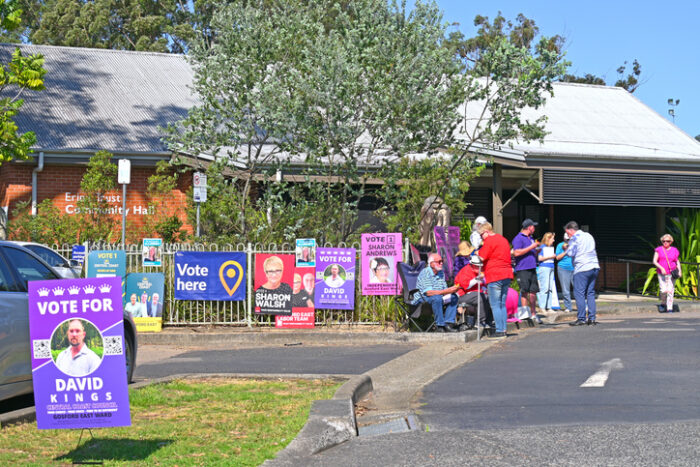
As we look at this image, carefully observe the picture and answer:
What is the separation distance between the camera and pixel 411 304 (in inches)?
563

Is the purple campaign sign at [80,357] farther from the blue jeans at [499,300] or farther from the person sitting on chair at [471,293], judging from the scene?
the person sitting on chair at [471,293]

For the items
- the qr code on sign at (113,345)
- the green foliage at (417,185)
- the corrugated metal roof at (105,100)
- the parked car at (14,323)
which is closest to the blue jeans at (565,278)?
the green foliage at (417,185)

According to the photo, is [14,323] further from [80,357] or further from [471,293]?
[471,293]

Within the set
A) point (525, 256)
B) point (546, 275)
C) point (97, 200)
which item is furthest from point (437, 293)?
point (97, 200)

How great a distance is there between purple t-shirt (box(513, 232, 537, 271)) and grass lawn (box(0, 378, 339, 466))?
7270 mm

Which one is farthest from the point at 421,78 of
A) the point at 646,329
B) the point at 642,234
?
the point at 642,234

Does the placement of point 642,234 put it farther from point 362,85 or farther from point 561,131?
point 362,85

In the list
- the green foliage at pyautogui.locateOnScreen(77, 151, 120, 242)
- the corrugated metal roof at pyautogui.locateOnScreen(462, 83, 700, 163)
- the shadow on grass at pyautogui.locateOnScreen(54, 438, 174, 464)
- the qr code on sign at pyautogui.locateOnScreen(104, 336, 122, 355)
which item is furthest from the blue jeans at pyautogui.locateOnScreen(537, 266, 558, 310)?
the qr code on sign at pyautogui.locateOnScreen(104, 336, 122, 355)

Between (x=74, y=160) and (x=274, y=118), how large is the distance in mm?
6616

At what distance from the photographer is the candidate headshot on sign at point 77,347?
609 centimetres

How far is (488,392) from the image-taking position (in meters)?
8.68

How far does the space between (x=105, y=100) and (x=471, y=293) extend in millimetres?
12654

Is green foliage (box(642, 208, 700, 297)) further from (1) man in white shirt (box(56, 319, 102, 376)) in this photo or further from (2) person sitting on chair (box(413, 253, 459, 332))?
(1) man in white shirt (box(56, 319, 102, 376))

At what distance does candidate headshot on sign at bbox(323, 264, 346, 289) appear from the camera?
15234 mm
